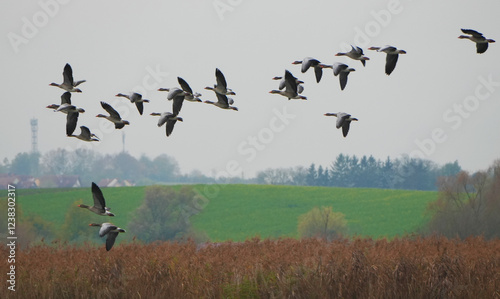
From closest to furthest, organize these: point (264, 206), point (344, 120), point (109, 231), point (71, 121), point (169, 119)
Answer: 1. point (109, 231)
2. point (71, 121)
3. point (344, 120)
4. point (169, 119)
5. point (264, 206)

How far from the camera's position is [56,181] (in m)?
114

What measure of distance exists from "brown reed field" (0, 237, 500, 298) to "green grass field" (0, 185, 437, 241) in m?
48.1

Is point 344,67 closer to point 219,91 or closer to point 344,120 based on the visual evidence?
point 344,120

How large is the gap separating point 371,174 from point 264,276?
3744 inches

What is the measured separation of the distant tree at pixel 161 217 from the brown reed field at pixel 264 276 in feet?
122

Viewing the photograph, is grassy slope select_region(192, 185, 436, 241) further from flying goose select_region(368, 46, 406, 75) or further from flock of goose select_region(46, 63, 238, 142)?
flying goose select_region(368, 46, 406, 75)

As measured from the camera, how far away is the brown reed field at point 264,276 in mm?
11984

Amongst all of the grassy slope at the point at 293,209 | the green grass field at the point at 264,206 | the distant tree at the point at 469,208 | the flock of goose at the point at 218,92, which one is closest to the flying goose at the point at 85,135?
the flock of goose at the point at 218,92

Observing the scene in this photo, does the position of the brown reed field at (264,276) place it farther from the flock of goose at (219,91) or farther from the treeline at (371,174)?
the treeline at (371,174)

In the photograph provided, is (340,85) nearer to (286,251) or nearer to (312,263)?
(312,263)

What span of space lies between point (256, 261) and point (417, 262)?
339 cm

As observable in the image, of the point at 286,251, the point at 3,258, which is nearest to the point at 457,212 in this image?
the point at 286,251

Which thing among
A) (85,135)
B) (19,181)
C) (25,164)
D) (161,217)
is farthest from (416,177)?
(85,135)

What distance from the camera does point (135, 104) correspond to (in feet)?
36.4
